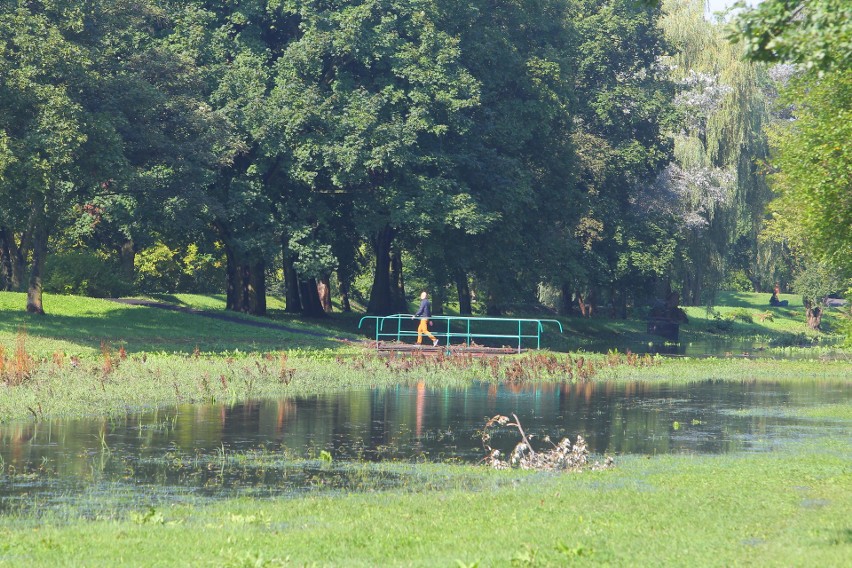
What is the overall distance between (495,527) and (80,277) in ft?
140

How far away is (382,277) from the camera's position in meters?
55.8

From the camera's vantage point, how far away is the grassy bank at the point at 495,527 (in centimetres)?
1041

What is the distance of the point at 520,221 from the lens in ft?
175

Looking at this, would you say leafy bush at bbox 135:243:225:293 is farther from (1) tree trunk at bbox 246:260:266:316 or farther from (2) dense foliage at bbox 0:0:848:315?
(1) tree trunk at bbox 246:260:266:316

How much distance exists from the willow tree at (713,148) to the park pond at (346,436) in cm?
3399

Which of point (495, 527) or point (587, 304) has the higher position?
point (587, 304)

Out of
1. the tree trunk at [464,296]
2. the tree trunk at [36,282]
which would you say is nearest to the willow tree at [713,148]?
the tree trunk at [464,296]

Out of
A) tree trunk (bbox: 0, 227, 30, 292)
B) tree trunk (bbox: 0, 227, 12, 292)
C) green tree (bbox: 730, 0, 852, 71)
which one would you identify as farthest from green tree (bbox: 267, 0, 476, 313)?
green tree (bbox: 730, 0, 852, 71)

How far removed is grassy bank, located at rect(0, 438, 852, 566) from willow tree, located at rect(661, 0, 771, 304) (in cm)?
4911

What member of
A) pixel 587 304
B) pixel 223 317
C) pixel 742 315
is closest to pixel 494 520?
pixel 223 317

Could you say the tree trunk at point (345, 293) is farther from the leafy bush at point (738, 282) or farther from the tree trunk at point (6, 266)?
the leafy bush at point (738, 282)

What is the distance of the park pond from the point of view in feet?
49.4

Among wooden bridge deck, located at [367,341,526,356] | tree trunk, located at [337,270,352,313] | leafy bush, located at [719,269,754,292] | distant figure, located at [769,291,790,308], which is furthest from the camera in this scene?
leafy bush, located at [719,269,754,292]

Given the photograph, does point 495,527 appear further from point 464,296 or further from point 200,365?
point 464,296
